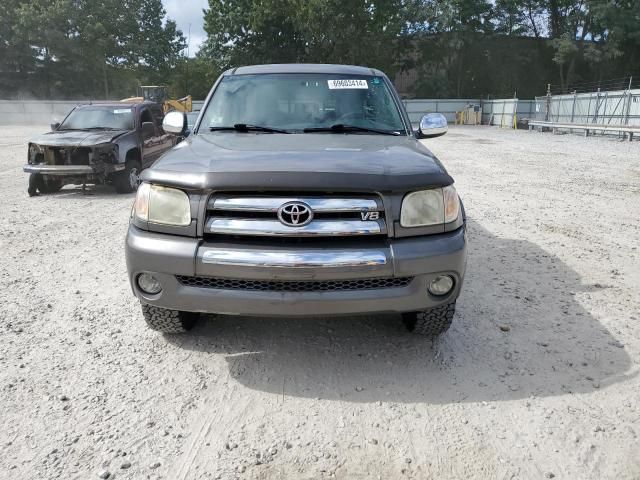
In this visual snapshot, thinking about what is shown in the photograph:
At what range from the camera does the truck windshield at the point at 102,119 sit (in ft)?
31.5

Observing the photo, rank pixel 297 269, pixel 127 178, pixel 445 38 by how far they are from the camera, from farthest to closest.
A: pixel 445 38 → pixel 127 178 → pixel 297 269

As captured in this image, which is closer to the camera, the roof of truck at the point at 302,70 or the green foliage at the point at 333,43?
the roof of truck at the point at 302,70

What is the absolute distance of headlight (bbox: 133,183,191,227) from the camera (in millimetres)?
2840

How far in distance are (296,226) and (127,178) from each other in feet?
24.6

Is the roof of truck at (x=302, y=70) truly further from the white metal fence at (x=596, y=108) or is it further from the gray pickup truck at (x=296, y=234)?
the white metal fence at (x=596, y=108)

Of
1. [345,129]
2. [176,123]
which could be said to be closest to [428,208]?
[345,129]

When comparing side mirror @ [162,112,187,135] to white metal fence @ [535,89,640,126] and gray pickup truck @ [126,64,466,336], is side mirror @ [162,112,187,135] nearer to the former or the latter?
gray pickup truck @ [126,64,466,336]

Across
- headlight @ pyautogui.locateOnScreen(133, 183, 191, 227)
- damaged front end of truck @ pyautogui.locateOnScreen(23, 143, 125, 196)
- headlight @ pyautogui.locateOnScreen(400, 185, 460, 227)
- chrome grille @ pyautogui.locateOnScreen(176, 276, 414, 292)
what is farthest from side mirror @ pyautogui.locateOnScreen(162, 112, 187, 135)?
damaged front end of truck @ pyautogui.locateOnScreen(23, 143, 125, 196)

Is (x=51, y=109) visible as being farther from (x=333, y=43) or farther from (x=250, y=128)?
(x=250, y=128)

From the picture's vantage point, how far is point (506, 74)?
50.1 metres

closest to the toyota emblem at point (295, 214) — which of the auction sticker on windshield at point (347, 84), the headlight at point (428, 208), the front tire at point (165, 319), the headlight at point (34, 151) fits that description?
the headlight at point (428, 208)

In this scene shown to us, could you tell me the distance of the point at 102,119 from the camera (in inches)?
383

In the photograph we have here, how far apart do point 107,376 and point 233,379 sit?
0.75m

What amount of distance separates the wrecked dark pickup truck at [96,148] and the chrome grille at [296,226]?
A: 19.4ft
